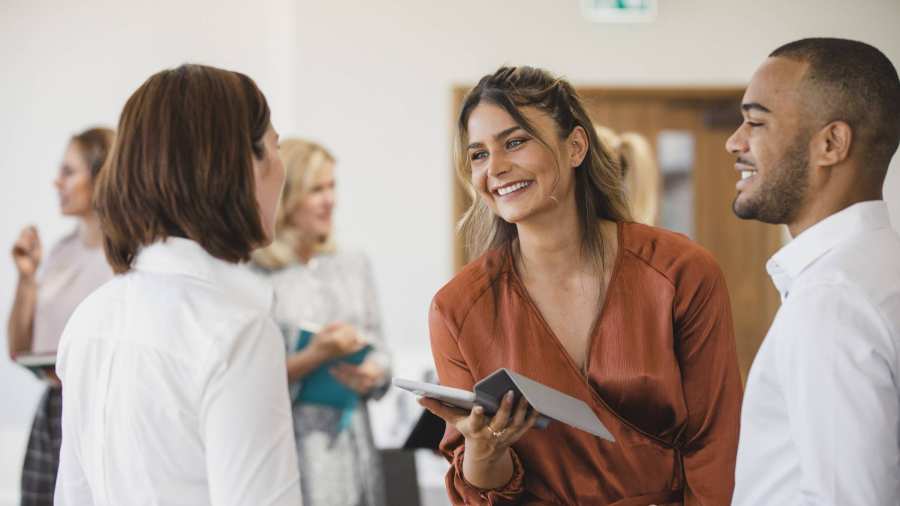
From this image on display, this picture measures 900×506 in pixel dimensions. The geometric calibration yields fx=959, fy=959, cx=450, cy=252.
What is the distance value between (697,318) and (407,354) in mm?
3702

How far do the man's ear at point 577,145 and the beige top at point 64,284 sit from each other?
5.99 ft

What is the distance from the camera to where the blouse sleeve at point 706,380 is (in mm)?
1779

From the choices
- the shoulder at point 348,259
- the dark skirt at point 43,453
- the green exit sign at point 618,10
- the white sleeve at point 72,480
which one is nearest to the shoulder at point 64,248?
the dark skirt at point 43,453

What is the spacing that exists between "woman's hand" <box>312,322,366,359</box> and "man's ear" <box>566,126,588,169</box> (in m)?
1.11

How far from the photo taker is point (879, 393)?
1.29 metres

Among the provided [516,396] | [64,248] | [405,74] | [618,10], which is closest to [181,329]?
[516,396]

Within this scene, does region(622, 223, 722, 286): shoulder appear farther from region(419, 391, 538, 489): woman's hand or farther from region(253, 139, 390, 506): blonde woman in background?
region(253, 139, 390, 506): blonde woman in background

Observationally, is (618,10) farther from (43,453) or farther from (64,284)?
(43,453)

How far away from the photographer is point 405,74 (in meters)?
5.43

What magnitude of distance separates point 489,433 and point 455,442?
0.26m

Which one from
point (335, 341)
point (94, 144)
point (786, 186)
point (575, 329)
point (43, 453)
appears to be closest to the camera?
point (786, 186)

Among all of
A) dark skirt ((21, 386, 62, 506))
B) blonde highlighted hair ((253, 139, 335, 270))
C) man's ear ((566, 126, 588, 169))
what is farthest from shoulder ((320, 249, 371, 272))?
man's ear ((566, 126, 588, 169))

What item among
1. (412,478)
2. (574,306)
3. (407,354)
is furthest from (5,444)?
(574,306)

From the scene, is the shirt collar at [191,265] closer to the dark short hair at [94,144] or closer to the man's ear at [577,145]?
the man's ear at [577,145]
